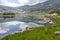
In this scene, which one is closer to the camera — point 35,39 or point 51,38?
point 35,39

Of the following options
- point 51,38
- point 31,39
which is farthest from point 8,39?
point 51,38

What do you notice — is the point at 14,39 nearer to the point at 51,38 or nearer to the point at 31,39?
the point at 31,39

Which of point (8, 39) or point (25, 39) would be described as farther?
point (8, 39)

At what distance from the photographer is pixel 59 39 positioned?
18.7m

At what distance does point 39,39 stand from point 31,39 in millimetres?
804

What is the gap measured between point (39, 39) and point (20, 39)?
75.5 inches

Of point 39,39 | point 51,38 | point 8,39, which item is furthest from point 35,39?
point 8,39

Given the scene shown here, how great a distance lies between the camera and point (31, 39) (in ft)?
60.0

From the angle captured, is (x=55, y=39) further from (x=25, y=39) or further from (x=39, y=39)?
(x=25, y=39)

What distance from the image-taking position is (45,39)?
18438 millimetres

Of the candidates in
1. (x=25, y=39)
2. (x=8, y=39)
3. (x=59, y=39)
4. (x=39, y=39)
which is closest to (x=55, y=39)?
(x=59, y=39)

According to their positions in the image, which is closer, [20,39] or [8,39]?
[20,39]

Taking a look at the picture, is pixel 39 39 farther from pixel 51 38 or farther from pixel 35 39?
pixel 51 38

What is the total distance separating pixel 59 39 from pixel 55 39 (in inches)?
23.0
